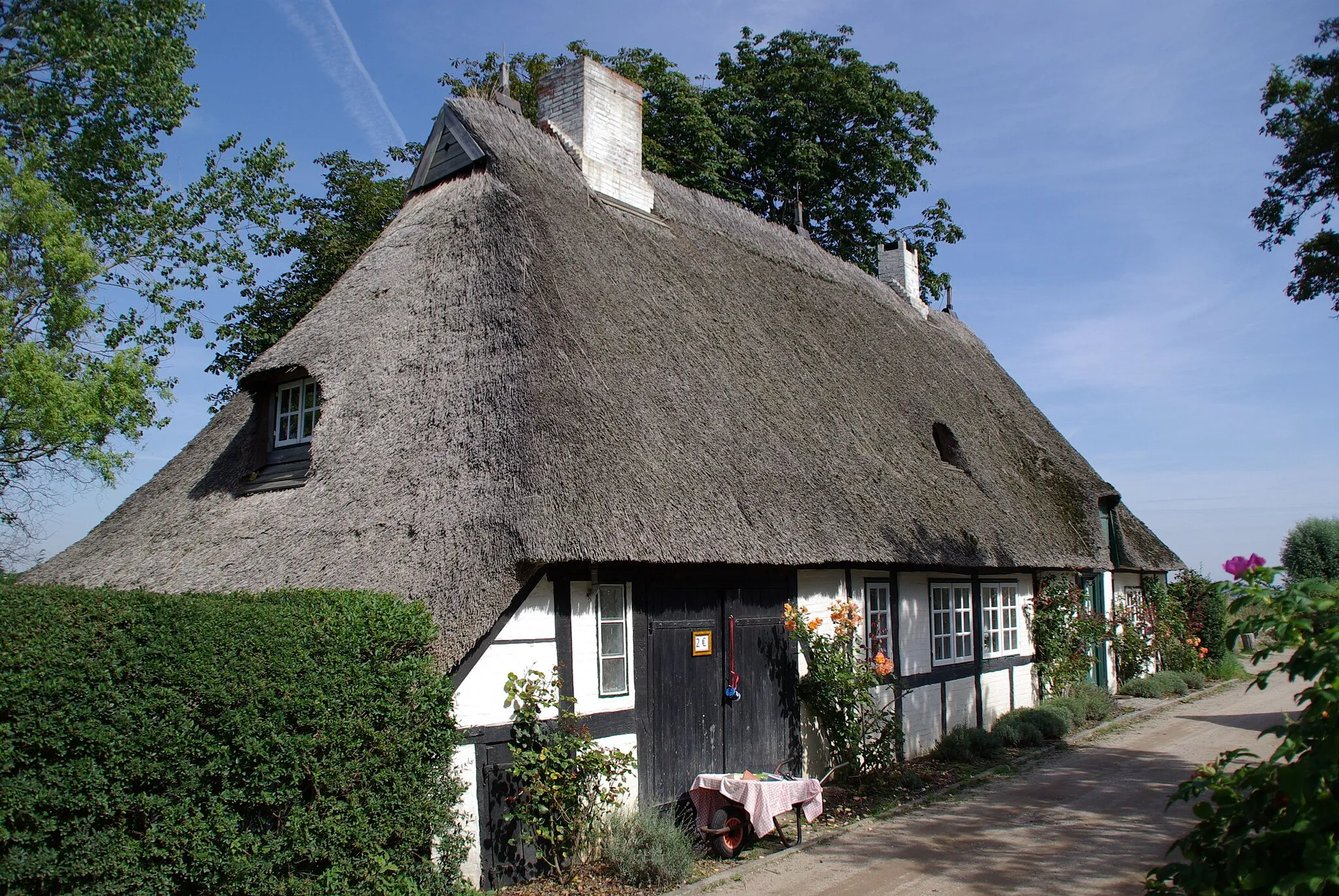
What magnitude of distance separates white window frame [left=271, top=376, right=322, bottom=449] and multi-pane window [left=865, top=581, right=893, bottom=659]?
6.21m

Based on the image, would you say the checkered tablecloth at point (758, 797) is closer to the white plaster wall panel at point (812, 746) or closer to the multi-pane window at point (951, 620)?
the white plaster wall panel at point (812, 746)

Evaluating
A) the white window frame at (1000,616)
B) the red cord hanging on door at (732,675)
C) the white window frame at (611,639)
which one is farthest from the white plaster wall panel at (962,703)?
the white window frame at (611,639)

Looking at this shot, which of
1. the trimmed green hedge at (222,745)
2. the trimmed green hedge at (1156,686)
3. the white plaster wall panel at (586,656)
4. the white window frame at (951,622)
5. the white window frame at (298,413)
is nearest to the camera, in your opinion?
the trimmed green hedge at (222,745)

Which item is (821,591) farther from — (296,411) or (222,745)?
(222,745)

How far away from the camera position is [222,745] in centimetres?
492

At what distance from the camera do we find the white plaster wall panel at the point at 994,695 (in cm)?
1326

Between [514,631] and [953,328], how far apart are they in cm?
1581

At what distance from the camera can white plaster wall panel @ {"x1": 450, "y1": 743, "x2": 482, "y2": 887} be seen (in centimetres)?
625

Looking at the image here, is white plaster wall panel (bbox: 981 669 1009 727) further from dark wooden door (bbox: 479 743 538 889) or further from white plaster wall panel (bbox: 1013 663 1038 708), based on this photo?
dark wooden door (bbox: 479 743 538 889)

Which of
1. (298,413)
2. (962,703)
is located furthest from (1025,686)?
(298,413)

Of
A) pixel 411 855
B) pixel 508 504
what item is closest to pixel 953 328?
pixel 508 504

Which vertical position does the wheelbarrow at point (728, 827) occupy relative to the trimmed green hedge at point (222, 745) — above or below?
below

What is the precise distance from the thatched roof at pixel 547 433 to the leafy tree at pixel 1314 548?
1312 inches

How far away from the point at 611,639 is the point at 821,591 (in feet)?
10.5
